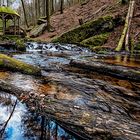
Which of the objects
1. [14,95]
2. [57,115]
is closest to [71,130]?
[57,115]

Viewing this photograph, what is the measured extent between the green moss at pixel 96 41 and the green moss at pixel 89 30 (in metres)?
0.87

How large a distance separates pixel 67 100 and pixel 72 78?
2286 millimetres

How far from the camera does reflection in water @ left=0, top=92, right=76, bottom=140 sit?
3488mm

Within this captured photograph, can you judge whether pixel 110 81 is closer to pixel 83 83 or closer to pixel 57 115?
pixel 83 83

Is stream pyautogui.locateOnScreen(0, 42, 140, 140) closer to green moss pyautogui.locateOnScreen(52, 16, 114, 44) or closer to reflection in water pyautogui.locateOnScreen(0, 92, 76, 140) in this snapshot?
reflection in water pyautogui.locateOnScreen(0, 92, 76, 140)

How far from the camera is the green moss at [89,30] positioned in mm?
18016

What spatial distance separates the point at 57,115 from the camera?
4.18 metres

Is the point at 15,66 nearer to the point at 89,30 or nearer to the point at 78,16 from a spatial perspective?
the point at 89,30

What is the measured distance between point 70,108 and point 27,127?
41.6 inches

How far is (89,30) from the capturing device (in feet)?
60.8

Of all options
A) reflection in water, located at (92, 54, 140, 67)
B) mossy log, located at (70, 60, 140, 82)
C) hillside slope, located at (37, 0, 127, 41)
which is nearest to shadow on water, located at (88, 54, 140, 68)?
reflection in water, located at (92, 54, 140, 67)

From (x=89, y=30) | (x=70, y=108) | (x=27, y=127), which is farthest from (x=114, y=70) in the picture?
(x=89, y=30)

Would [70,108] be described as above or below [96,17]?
below

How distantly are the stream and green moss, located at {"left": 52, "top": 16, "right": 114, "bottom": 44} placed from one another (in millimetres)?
11313
